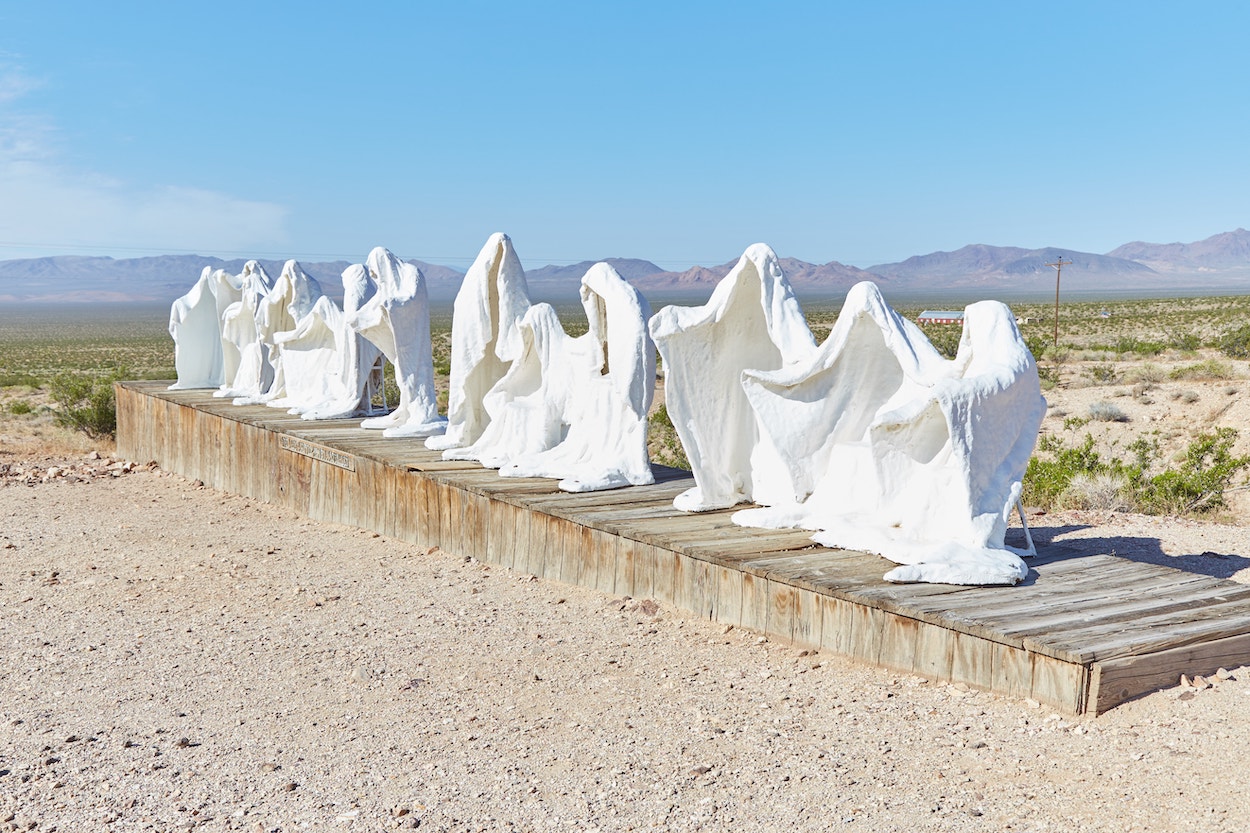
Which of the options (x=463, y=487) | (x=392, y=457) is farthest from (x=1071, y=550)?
(x=392, y=457)

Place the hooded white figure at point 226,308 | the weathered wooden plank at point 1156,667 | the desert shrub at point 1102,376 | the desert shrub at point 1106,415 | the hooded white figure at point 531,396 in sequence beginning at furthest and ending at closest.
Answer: the desert shrub at point 1102,376, the desert shrub at point 1106,415, the hooded white figure at point 226,308, the hooded white figure at point 531,396, the weathered wooden plank at point 1156,667

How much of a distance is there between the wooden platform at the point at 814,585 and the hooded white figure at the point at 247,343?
3762 mm

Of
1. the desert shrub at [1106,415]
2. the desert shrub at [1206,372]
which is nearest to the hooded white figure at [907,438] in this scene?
the desert shrub at [1106,415]

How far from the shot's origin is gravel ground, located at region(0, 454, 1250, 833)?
4.37 metres

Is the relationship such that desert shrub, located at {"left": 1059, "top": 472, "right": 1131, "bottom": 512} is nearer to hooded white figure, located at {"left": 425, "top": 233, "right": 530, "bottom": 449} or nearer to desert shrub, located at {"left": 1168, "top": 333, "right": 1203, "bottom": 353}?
hooded white figure, located at {"left": 425, "top": 233, "right": 530, "bottom": 449}

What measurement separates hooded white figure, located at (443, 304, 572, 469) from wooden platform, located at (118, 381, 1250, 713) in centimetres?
31

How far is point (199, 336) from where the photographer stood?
15.5 metres

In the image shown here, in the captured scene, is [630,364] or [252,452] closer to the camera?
[630,364]

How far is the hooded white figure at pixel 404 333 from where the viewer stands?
1096 centimetres

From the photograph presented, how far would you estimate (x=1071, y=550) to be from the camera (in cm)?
691

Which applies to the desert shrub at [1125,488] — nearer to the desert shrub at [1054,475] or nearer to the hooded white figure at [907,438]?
the desert shrub at [1054,475]

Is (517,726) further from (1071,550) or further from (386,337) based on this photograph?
(386,337)

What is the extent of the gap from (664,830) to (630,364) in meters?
4.52

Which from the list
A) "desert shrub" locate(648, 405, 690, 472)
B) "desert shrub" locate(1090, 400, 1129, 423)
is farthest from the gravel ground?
"desert shrub" locate(1090, 400, 1129, 423)
